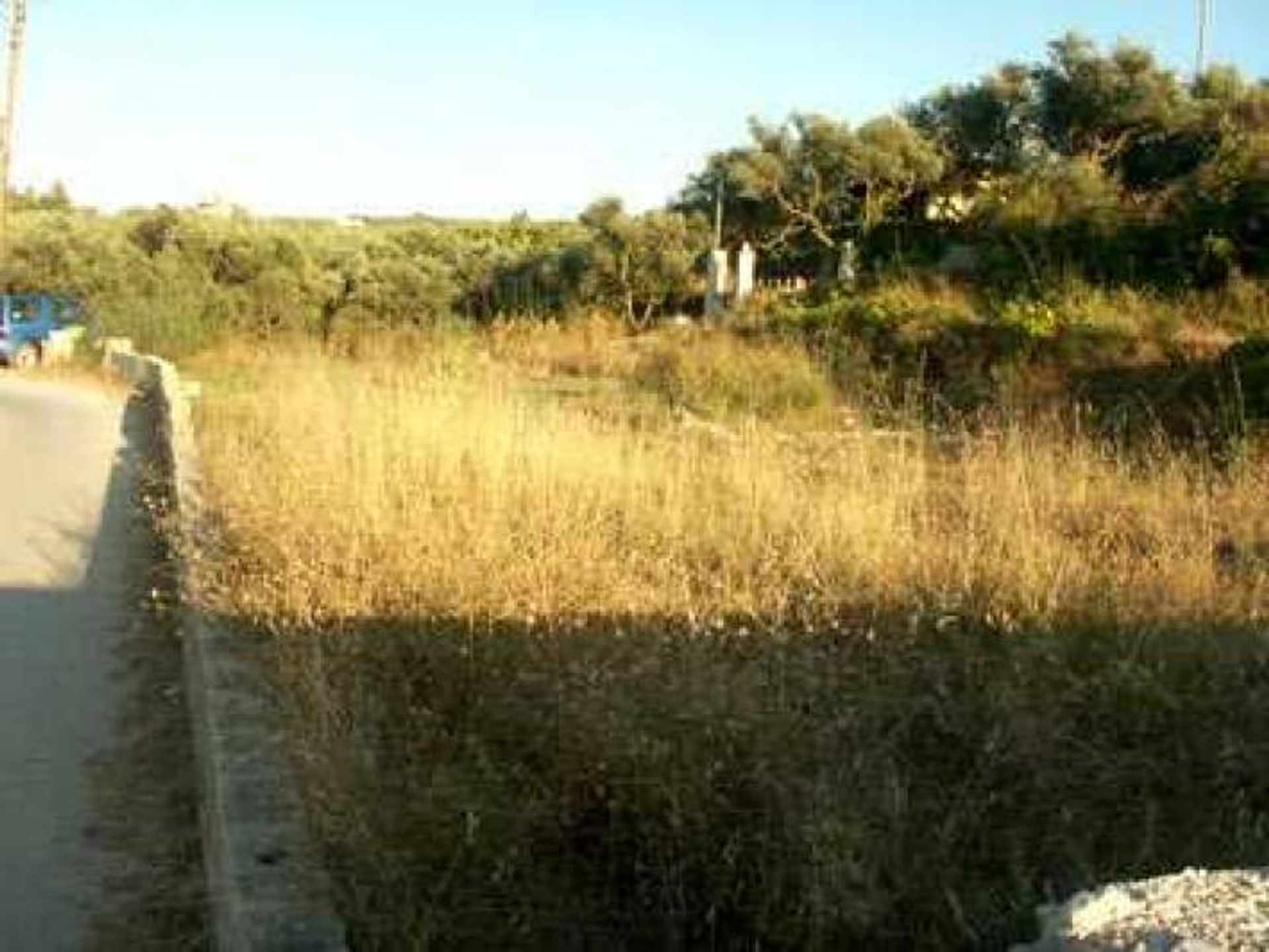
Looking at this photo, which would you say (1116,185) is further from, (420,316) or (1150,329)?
(420,316)

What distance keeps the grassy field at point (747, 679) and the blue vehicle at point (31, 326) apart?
26.9 meters

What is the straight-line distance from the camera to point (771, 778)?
158 inches

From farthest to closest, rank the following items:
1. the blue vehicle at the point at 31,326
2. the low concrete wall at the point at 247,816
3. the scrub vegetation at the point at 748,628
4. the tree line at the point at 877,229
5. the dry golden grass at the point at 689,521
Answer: the blue vehicle at the point at 31,326
the tree line at the point at 877,229
the dry golden grass at the point at 689,521
the scrub vegetation at the point at 748,628
the low concrete wall at the point at 247,816

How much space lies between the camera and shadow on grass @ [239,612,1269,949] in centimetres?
373

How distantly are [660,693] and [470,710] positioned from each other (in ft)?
2.47

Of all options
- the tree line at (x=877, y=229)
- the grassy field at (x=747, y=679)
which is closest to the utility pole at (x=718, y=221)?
the tree line at (x=877, y=229)

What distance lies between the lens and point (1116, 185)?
26453 mm

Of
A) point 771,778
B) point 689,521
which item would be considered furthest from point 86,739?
point 771,778

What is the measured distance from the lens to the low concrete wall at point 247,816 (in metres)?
3.50

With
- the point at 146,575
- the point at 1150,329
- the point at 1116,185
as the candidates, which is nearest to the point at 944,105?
the point at 1116,185

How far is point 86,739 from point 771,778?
3.26 m

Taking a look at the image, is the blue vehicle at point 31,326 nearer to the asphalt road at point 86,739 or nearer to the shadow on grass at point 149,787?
the asphalt road at point 86,739

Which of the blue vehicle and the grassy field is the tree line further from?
the grassy field

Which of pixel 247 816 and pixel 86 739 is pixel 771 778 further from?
pixel 86 739
